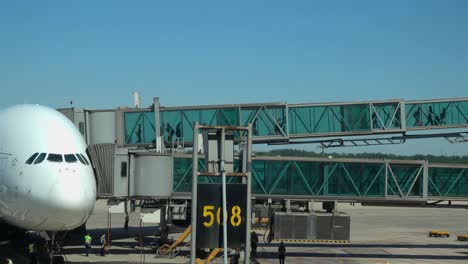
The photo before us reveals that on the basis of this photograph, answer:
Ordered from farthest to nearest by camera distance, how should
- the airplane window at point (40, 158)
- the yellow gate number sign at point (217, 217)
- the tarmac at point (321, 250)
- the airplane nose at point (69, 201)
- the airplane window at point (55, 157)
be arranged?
1. the tarmac at point (321, 250)
2. the airplane window at point (55, 157)
3. the airplane window at point (40, 158)
4. the airplane nose at point (69, 201)
5. the yellow gate number sign at point (217, 217)

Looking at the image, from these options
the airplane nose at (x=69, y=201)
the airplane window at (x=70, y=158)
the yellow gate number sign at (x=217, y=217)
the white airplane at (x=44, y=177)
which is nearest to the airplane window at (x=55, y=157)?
the white airplane at (x=44, y=177)

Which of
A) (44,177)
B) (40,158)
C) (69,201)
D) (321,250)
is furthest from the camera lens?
(321,250)

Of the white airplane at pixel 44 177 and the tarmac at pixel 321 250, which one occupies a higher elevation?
the white airplane at pixel 44 177

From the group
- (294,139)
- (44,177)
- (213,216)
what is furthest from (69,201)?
(294,139)

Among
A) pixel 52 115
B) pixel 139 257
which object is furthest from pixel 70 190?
pixel 139 257

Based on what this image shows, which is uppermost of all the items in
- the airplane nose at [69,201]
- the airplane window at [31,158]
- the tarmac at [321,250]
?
the airplane window at [31,158]

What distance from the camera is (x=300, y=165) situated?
4325cm

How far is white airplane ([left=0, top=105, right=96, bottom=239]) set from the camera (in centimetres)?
2434

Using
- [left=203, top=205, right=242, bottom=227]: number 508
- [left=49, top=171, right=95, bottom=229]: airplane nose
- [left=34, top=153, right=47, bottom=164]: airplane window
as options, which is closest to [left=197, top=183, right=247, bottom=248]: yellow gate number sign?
[left=203, top=205, right=242, bottom=227]: number 508

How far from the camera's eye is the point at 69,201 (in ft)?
79.2

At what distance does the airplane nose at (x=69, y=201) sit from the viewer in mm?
24094

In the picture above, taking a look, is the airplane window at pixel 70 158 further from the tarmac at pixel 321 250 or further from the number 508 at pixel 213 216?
the tarmac at pixel 321 250

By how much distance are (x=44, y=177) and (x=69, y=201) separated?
1522 millimetres

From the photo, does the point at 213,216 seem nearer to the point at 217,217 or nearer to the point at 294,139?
the point at 217,217
